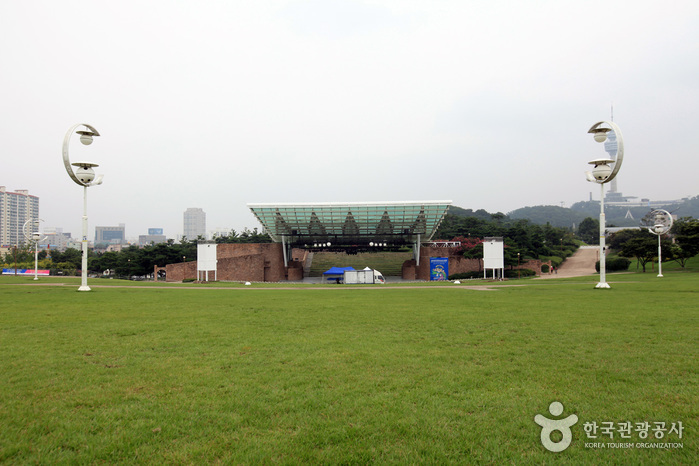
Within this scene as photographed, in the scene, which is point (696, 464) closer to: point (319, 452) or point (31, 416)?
point (319, 452)

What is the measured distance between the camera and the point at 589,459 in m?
3.23

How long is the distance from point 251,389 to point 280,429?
112cm

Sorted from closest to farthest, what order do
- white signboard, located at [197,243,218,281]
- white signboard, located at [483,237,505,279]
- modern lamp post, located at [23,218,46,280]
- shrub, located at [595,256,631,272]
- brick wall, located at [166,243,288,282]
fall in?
1. modern lamp post, located at [23,218,46,280]
2. white signboard, located at [483,237,505,279]
3. white signboard, located at [197,243,218,281]
4. brick wall, located at [166,243,288,282]
5. shrub, located at [595,256,631,272]

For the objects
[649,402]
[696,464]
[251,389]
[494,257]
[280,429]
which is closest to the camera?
[696,464]

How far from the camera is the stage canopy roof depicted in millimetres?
40812

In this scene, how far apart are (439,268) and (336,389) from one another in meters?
36.3

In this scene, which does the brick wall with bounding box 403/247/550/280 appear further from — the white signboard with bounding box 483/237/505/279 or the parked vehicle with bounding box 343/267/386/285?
the parked vehicle with bounding box 343/267/386/285

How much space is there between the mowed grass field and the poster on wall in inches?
1200

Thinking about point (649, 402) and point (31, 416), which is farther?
point (649, 402)

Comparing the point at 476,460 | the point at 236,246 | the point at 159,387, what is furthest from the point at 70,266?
the point at 476,460

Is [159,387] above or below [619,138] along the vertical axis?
below

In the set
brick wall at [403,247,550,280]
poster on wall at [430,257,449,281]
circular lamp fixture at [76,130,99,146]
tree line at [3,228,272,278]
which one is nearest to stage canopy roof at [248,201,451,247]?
brick wall at [403,247,550,280]

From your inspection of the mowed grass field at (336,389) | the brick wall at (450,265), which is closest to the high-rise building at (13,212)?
the brick wall at (450,265)

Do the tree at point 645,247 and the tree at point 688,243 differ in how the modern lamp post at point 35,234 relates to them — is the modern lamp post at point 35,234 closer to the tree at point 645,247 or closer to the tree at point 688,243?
the tree at point 645,247
